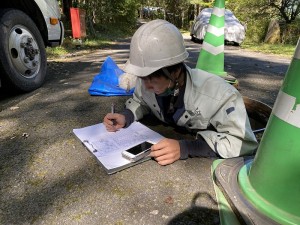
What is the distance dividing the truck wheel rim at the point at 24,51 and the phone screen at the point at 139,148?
6.10ft

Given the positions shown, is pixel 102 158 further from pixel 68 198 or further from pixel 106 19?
pixel 106 19

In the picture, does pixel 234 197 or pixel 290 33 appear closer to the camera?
pixel 234 197

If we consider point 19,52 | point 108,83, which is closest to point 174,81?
point 108,83

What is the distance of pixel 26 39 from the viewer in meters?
2.95

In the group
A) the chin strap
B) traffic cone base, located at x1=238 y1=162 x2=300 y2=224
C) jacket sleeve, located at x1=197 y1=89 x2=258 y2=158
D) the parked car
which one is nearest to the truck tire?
the chin strap

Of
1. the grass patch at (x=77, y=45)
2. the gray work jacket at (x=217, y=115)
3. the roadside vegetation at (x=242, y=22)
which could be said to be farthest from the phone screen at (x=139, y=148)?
the roadside vegetation at (x=242, y=22)

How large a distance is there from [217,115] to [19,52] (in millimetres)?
2211

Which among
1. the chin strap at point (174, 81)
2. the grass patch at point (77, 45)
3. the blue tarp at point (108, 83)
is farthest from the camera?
the grass patch at point (77, 45)

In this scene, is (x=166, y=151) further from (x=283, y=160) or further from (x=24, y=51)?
(x=24, y=51)

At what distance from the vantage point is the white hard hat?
5.04 feet

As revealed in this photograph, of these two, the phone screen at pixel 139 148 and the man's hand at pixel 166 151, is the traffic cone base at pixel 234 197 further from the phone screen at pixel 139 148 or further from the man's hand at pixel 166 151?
the phone screen at pixel 139 148

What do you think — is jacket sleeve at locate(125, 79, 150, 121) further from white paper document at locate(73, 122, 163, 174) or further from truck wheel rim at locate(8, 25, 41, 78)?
truck wheel rim at locate(8, 25, 41, 78)

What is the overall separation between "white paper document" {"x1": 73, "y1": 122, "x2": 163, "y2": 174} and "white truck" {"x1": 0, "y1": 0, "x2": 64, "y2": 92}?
1269 mm

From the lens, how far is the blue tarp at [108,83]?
114 inches
